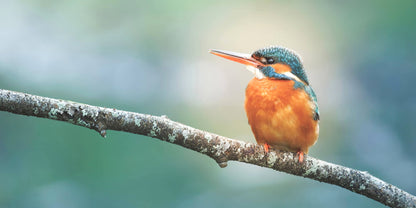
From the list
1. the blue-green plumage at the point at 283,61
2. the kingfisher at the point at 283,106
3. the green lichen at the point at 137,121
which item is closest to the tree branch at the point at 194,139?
the green lichen at the point at 137,121

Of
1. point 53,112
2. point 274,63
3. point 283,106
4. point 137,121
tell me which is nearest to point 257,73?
point 274,63

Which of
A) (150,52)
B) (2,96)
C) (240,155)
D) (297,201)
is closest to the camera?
(2,96)

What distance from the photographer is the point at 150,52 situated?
4918 millimetres

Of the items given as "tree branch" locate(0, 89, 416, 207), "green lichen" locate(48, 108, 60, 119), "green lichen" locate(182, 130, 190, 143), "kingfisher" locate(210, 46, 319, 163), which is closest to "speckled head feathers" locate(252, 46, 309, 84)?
"kingfisher" locate(210, 46, 319, 163)

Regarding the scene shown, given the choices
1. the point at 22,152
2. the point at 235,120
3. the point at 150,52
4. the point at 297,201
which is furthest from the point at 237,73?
the point at 22,152

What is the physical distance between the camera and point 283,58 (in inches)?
107

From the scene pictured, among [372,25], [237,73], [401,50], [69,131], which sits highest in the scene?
[372,25]

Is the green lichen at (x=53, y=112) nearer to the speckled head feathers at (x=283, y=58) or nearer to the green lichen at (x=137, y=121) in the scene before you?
the green lichen at (x=137, y=121)

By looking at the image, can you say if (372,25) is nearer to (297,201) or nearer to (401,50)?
(401,50)

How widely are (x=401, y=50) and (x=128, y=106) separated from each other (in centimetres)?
295

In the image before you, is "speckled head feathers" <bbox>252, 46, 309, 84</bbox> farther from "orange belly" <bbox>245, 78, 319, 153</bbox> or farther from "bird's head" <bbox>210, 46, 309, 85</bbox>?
"orange belly" <bbox>245, 78, 319, 153</bbox>

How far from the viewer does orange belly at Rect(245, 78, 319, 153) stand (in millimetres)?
2533

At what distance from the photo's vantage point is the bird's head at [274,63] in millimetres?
2707

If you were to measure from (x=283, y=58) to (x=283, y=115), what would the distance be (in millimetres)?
395
